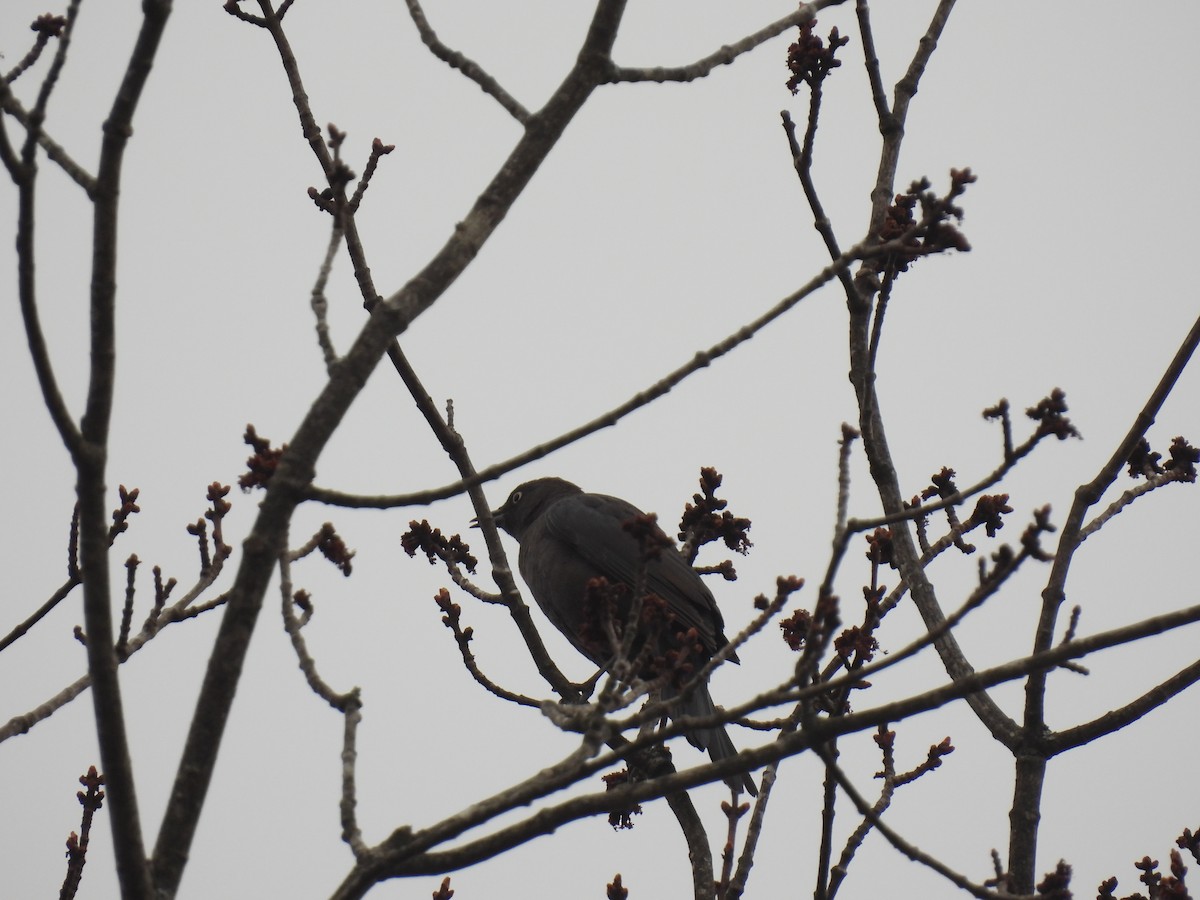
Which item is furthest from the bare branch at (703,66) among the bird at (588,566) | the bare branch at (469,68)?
the bird at (588,566)

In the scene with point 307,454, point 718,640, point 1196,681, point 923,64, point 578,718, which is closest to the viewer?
point 307,454

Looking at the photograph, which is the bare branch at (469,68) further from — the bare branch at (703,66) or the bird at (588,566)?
the bird at (588,566)

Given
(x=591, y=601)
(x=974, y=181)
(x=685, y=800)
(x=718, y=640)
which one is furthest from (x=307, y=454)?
(x=718, y=640)

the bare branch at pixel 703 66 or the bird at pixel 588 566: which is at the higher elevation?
the bird at pixel 588 566

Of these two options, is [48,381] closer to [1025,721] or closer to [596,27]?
[596,27]

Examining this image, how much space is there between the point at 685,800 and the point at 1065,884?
69.8 inches

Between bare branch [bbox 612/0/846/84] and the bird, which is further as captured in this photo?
the bird

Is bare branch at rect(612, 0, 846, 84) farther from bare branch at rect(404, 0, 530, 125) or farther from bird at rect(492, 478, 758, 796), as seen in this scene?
bird at rect(492, 478, 758, 796)

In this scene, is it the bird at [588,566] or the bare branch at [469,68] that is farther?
the bird at [588,566]

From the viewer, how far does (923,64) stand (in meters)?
4.22

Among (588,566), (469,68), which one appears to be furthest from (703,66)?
(588,566)

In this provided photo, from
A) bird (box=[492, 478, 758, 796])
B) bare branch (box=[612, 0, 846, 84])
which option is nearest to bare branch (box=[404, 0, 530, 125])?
bare branch (box=[612, 0, 846, 84])

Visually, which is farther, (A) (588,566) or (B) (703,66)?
(A) (588,566)

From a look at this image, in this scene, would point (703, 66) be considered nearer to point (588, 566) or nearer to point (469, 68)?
point (469, 68)
